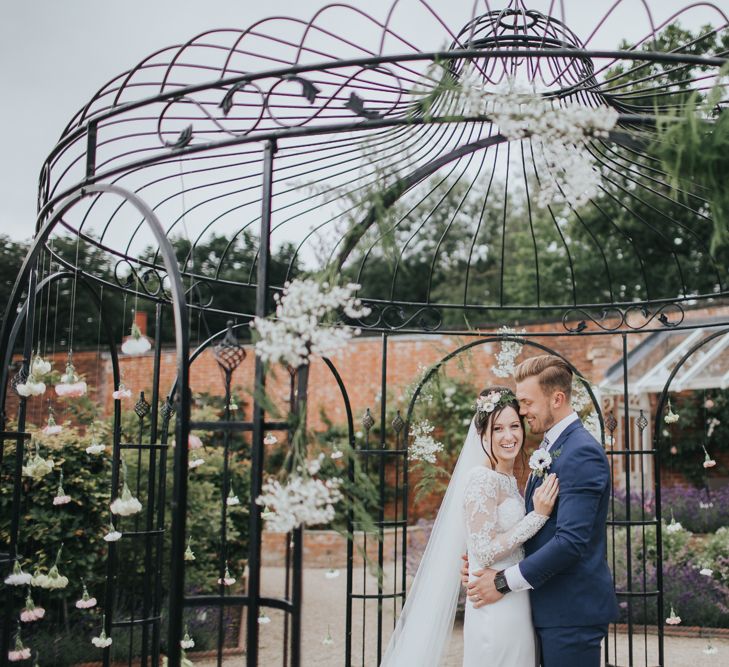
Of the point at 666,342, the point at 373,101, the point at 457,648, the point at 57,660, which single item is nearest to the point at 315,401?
the point at 666,342

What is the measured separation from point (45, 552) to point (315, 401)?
8.04m

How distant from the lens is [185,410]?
2.61 metres

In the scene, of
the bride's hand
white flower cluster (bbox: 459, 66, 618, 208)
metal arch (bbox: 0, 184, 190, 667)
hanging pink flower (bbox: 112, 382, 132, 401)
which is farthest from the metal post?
hanging pink flower (bbox: 112, 382, 132, 401)

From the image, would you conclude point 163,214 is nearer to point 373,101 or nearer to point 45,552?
point 373,101

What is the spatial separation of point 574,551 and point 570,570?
167mm

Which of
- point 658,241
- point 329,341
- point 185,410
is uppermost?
point 658,241

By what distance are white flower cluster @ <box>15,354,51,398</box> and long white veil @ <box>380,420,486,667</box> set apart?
229 cm

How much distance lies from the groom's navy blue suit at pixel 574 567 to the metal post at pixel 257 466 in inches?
55.8

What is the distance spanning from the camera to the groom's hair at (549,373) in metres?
3.66

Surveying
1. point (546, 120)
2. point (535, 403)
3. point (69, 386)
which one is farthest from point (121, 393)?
point (546, 120)

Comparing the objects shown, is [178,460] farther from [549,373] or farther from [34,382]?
[549,373]

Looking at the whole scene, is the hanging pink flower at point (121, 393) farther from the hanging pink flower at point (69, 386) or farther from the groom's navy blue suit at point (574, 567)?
the groom's navy blue suit at point (574, 567)

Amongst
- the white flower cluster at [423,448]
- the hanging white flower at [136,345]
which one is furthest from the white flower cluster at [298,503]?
the white flower cluster at [423,448]

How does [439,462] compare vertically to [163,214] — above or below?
below
